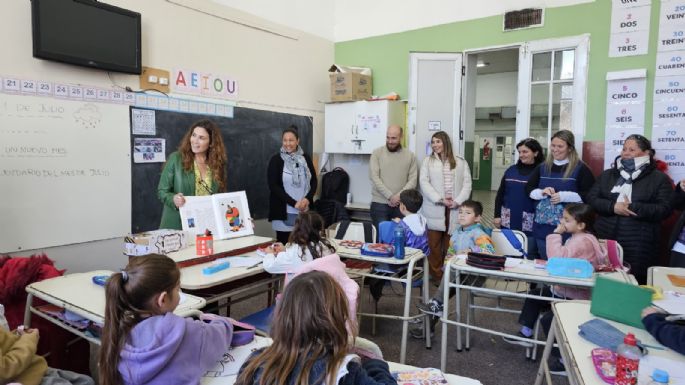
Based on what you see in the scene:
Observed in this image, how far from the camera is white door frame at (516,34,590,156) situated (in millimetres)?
4457

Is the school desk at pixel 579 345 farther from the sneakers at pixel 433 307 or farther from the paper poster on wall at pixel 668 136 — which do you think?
the paper poster on wall at pixel 668 136

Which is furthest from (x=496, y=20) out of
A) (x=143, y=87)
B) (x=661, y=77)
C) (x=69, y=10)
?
(x=69, y=10)

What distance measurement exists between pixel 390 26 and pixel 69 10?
358 cm

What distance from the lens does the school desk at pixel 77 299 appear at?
1821 mm

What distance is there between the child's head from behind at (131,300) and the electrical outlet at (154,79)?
9.28ft

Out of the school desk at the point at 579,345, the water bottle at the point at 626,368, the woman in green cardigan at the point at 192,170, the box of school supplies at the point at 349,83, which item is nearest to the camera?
the water bottle at the point at 626,368

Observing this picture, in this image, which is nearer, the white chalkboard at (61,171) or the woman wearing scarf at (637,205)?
the white chalkboard at (61,171)

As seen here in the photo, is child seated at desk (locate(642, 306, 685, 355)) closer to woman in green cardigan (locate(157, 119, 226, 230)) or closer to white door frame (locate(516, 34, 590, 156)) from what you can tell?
woman in green cardigan (locate(157, 119, 226, 230))

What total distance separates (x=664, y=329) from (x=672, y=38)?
3608 millimetres

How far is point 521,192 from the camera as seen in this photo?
163 inches

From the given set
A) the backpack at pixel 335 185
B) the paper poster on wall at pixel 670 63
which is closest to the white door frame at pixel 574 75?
the paper poster on wall at pixel 670 63

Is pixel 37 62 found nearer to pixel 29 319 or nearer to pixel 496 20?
pixel 29 319

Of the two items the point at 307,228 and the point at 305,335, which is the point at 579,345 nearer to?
the point at 305,335

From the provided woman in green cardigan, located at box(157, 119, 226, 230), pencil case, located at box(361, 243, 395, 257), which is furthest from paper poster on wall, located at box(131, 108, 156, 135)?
pencil case, located at box(361, 243, 395, 257)
